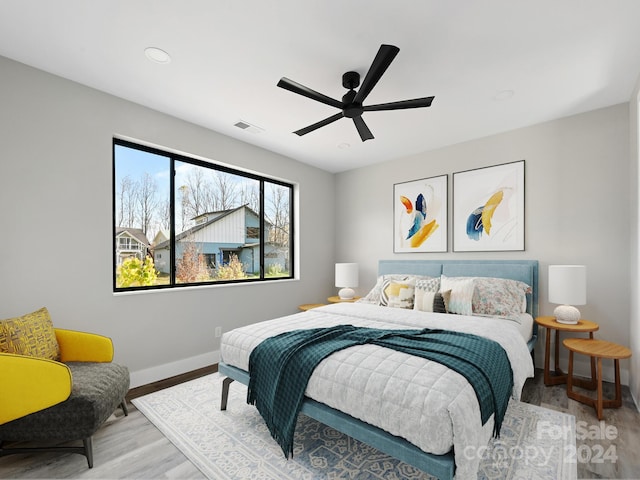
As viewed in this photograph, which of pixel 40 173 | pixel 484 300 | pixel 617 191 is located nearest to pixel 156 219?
pixel 40 173

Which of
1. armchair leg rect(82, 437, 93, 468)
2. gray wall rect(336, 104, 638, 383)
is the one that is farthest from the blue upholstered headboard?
armchair leg rect(82, 437, 93, 468)

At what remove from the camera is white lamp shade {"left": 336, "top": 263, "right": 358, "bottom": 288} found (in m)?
4.67

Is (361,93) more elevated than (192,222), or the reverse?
(361,93)

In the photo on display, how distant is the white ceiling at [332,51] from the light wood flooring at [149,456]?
2642 mm

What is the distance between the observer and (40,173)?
8.44ft

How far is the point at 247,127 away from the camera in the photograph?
12.0 ft

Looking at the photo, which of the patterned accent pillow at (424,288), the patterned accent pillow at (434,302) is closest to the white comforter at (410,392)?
the patterned accent pillow at (434,302)

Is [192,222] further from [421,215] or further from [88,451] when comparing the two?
[421,215]

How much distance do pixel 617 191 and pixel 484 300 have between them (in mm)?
1601

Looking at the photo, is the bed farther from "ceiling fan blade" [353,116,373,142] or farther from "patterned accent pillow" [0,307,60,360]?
"ceiling fan blade" [353,116,373,142]

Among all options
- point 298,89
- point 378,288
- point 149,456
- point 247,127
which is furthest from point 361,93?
point 149,456

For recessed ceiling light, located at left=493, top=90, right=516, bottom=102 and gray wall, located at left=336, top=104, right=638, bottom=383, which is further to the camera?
gray wall, located at left=336, top=104, right=638, bottom=383

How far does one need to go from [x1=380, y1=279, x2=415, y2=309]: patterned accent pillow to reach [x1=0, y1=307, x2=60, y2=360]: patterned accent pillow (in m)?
2.94

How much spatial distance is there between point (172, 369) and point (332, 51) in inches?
128
